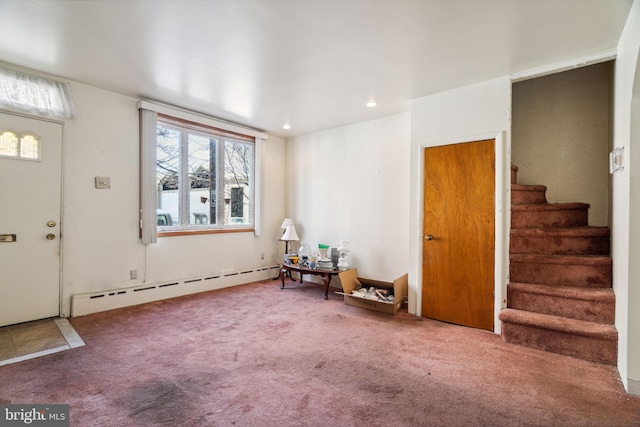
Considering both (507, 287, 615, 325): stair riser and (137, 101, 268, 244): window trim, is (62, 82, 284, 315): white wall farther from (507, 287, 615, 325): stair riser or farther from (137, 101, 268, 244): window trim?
(507, 287, 615, 325): stair riser

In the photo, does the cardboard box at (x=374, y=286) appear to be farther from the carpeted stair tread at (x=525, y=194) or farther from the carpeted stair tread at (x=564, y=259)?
the carpeted stair tread at (x=525, y=194)

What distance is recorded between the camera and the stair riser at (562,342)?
232 centimetres

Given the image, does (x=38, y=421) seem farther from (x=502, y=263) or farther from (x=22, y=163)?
(x=502, y=263)

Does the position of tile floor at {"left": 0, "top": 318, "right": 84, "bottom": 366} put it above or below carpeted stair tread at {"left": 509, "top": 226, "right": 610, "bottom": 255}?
below

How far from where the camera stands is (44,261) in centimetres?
312

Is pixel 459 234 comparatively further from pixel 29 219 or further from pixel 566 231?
pixel 29 219

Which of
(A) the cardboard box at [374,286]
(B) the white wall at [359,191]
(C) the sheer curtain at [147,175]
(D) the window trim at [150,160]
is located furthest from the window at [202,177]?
(A) the cardboard box at [374,286]

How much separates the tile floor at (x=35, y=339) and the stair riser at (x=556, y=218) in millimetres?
4609

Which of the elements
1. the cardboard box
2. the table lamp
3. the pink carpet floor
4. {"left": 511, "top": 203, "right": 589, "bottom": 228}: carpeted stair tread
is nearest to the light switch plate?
the pink carpet floor

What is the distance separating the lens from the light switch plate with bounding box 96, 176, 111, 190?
3441mm

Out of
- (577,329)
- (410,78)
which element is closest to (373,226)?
(410,78)

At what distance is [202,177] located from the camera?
4.47 metres

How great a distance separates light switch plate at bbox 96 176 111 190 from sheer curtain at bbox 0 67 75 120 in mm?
685

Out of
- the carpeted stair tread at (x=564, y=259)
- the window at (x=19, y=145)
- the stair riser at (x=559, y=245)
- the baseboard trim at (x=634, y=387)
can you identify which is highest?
the window at (x=19, y=145)
